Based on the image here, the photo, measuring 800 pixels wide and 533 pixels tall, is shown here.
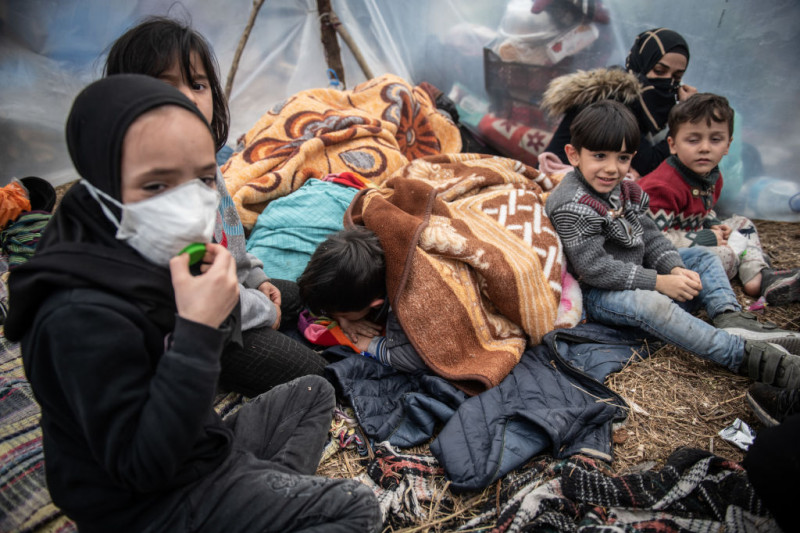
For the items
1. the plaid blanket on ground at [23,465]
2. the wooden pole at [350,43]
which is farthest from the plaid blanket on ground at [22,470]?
the wooden pole at [350,43]

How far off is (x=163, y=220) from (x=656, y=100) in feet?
10.1

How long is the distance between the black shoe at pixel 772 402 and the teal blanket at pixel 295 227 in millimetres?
1872

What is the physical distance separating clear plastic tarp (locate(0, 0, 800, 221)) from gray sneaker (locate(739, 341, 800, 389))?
1783mm

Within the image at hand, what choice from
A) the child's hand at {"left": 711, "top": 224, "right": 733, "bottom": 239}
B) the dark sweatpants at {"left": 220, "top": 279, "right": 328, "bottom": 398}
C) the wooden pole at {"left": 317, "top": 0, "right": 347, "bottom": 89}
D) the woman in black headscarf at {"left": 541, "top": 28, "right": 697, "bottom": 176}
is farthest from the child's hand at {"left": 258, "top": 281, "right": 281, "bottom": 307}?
the wooden pole at {"left": 317, "top": 0, "right": 347, "bottom": 89}

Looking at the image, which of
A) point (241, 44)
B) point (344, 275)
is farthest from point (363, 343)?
point (241, 44)

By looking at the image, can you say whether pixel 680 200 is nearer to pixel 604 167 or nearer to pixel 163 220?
pixel 604 167

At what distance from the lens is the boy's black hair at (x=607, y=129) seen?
79.0 inches

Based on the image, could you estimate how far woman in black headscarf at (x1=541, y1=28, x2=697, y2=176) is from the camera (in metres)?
2.83

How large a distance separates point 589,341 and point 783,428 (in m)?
0.83

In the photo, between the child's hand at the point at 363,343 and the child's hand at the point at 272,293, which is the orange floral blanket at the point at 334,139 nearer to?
the child's hand at the point at 272,293

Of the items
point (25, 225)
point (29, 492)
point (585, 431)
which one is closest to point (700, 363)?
point (585, 431)

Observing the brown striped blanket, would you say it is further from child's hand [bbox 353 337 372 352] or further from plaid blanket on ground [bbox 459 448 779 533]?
plaid blanket on ground [bbox 459 448 779 533]

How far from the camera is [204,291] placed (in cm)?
90

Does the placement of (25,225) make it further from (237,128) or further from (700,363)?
(700,363)
